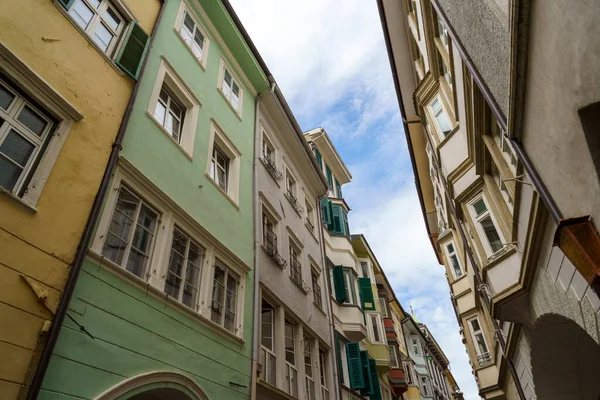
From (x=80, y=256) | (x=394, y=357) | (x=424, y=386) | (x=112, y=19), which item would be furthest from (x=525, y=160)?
(x=424, y=386)

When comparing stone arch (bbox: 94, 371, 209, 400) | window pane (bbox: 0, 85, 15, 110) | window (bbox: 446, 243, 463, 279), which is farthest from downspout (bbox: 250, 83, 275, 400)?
window (bbox: 446, 243, 463, 279)

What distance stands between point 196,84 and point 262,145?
164 inches

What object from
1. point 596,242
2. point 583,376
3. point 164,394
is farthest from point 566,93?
point 583,376

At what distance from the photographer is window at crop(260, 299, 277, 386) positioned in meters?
9.62

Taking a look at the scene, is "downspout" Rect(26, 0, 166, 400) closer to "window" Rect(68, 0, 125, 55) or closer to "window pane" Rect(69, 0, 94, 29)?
"window" Rect(68, 0, 125, 55)

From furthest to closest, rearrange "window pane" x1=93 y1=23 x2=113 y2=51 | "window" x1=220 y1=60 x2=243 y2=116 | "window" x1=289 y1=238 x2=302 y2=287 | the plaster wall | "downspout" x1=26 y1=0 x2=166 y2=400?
"window" x1=289 y1=238 x2=302 y2=287
"window" x1=220 y1=60 x2=243 y2=116
"window pane" x1=93 y1=23 x2=113 y2=51
"downspout" x1=26 y1=0 x2=166 y2=400
the plaster wall

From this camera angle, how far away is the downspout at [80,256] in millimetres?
4390

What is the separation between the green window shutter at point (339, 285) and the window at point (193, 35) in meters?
10.7

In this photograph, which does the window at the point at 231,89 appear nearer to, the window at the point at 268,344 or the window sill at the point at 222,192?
the window sill at the point at 222,192

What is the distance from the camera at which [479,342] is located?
62.2ft

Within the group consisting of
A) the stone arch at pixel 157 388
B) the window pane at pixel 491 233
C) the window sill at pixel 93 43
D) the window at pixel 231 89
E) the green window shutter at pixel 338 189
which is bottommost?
the stone arch at pixel 157 388

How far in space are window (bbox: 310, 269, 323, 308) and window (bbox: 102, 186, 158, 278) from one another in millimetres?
8551

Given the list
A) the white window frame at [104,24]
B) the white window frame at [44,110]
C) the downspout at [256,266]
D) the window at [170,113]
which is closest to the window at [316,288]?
the downspout at [256,266]

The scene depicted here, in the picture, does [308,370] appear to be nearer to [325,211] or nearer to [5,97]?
[325,211]
